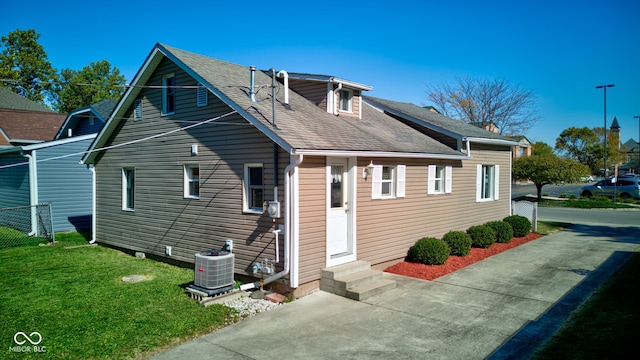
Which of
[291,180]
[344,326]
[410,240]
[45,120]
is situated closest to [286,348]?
[344,326]

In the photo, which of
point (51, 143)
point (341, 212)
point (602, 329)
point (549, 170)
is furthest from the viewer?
point (549, 170)

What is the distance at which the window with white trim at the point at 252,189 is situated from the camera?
9.16 meters

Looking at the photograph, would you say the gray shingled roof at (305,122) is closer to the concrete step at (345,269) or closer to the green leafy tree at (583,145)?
the concrete step at (345,269)

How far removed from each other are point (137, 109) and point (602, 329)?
1265 cm

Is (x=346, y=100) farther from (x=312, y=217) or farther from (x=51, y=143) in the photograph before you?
(x=51, y=143)

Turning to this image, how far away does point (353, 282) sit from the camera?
28.1 feet

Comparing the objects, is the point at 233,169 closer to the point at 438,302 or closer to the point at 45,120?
the point at 438,302

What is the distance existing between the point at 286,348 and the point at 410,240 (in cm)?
636

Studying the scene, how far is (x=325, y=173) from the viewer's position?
29.2 ft

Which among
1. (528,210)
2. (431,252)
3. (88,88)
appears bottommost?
(431,252)

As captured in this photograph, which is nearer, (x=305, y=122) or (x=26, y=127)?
(x=305, y=122)

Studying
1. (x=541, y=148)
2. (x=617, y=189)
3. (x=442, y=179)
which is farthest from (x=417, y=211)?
(x=541, y=148)

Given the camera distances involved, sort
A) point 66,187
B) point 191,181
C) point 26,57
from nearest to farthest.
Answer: point 191,181 → point 66,187 → point 26,57

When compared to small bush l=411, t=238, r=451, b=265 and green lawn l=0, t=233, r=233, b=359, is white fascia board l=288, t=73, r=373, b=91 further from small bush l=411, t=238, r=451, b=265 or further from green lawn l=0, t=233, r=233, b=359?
green lawn l=0, t=233, r=233, b=359
